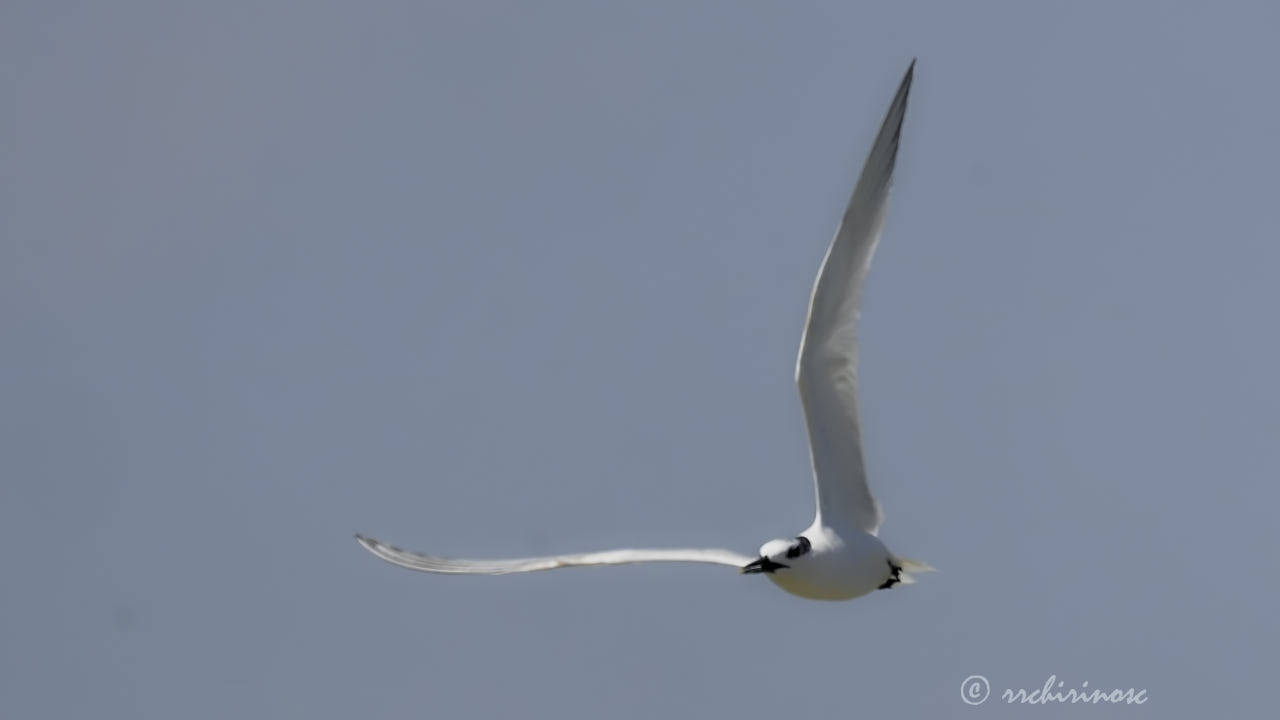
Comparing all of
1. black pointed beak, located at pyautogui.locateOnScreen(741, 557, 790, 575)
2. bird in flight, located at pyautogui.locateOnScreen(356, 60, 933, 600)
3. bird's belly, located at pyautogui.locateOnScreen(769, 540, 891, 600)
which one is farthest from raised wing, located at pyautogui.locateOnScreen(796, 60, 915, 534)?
black pointed beak, located at pyautogui.locateOnScreen(741, 557, 790, 575)

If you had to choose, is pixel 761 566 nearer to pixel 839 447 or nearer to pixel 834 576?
pixel 834 576

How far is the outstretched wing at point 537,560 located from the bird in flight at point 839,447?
0.02m

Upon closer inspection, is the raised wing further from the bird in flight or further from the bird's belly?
the bird's belly

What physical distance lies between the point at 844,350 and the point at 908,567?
7.28 feet

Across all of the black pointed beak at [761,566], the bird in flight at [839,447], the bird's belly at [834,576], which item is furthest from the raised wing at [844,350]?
the black pointed beak at [761,566]

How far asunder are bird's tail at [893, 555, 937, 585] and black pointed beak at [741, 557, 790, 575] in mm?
1222

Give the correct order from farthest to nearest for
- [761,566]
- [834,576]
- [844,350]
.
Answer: [834,576]
[761,566]
[844,350]

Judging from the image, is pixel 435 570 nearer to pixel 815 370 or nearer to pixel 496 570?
pixel 496 570

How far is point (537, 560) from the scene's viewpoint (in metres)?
22.6

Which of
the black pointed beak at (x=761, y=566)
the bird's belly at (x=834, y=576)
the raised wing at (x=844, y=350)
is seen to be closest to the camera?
the raised wing at (x=844, y=350)

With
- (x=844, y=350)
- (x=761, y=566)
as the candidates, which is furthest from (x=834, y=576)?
(x=844, y=350)

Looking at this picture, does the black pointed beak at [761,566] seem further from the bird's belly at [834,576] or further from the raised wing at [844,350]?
the raised wing at [844,350]

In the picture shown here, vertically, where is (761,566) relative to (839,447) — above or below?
below

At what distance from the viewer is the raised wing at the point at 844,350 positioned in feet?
65.7
